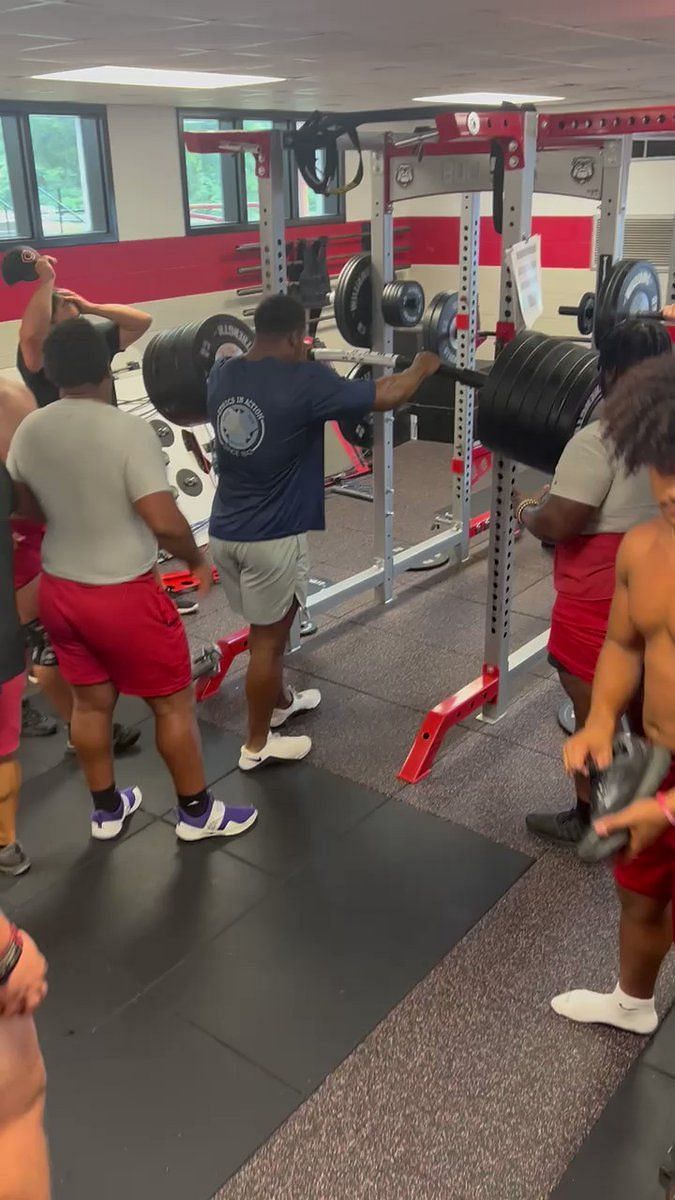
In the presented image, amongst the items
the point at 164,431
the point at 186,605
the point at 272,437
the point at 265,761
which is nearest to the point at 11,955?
the point at 272,437

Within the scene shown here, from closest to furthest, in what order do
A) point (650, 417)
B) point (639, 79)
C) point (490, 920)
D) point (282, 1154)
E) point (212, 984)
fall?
point (650, 417)
point (282, 1154)
point (212, 984)
point (490, 920)
point (639, 79)

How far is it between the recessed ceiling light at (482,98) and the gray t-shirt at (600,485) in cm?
303

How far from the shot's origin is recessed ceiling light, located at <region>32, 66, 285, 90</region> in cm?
331

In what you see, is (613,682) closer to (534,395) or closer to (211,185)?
(534,395)

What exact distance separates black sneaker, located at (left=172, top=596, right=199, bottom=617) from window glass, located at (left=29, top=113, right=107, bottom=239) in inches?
84.3

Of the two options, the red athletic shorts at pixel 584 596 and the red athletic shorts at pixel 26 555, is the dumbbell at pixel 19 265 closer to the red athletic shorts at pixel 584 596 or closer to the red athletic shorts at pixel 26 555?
the red athletic shorts at pixel 26 555

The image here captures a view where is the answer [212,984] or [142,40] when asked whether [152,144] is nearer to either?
[142,40]

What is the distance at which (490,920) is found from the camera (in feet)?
7.75

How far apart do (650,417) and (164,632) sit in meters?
1.38

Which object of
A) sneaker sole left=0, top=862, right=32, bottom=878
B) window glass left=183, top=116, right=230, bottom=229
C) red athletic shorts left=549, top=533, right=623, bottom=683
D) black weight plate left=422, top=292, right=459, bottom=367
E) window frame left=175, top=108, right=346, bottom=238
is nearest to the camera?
red athletic shorts left=549, top=533, right=623, bottom=683

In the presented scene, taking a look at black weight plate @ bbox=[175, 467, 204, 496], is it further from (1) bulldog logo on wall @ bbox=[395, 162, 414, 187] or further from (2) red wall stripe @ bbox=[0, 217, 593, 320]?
(1) bulldog logo on wall @ bbox=[395, 162, 414, 187]

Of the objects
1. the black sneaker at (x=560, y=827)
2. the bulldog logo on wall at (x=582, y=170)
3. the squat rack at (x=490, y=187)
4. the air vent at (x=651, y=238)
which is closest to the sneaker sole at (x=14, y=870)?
the squat rack at (x=490, y=187)

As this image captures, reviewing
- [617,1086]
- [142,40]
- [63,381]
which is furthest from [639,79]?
[617,1086]

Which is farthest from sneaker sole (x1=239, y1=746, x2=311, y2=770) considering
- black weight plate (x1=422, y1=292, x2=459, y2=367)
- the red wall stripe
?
the red wall stripe
